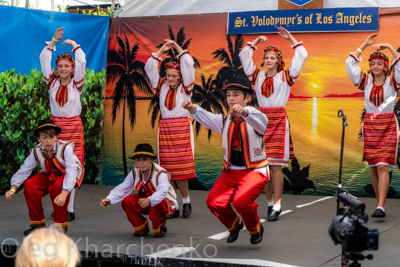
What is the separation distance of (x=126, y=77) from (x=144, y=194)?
11.5 feet

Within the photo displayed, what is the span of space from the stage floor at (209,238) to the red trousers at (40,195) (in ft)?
0.58

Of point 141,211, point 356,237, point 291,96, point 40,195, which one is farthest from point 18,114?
point 356,237

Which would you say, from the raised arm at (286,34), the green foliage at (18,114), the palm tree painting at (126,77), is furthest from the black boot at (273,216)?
the green foliage at (18,114)

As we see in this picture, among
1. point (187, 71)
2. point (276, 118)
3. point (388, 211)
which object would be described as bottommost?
point (388, 211)

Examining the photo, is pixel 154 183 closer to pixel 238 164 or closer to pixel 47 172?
pixel 238 164

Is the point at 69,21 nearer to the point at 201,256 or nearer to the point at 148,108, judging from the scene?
the point at 148,108

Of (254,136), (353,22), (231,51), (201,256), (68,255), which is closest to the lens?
(68,255)

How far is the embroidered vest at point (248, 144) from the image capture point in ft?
15.7

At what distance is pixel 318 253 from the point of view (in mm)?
4578

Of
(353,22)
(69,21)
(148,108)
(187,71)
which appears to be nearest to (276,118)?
(187,71)

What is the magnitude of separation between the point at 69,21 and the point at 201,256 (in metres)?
4.53

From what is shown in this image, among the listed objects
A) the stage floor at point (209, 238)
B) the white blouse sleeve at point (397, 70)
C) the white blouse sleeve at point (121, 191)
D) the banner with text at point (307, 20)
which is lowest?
the stage floor at point (209, 238)

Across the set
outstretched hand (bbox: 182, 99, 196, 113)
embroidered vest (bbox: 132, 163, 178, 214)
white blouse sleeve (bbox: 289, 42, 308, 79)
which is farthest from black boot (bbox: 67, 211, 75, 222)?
white blouse sleeve (bbox: 289, 42, 308, 79)

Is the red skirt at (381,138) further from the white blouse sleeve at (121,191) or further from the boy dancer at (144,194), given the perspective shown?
the white blouse sleeve at (121,191)
